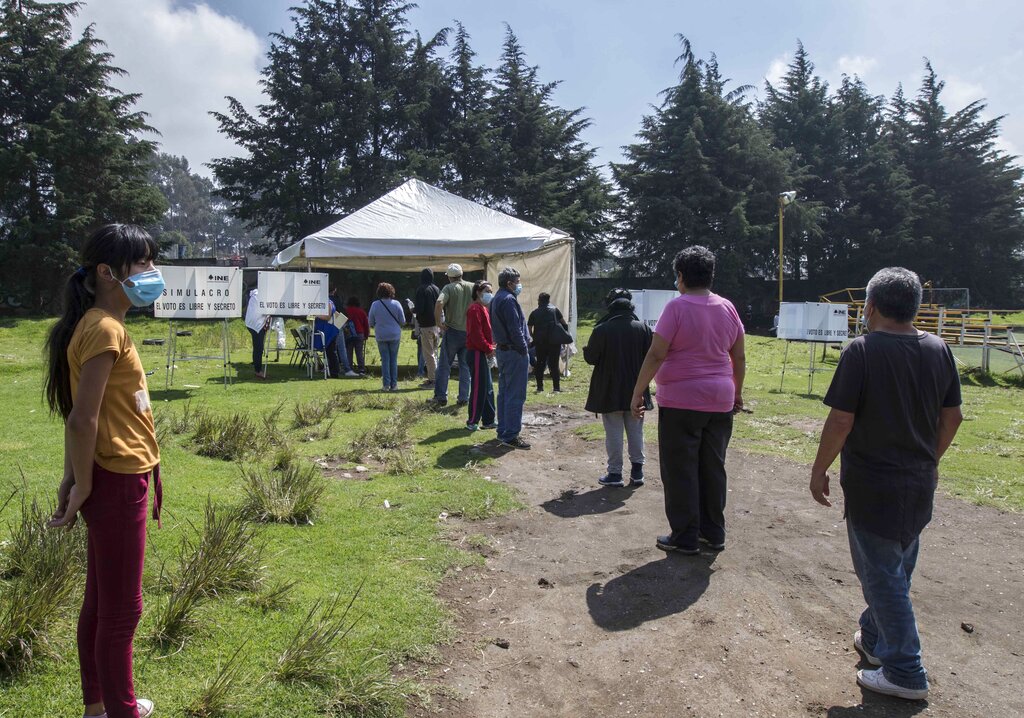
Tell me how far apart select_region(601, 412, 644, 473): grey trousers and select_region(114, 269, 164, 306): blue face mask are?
428 centimetres

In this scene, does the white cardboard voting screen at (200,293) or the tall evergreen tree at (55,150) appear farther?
the tall evergreen tree at (55,150)

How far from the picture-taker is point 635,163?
41469 mm

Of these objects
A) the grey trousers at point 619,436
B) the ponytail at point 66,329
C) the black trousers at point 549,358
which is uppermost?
the ponytail at point 66,329

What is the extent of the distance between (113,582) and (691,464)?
3285mm

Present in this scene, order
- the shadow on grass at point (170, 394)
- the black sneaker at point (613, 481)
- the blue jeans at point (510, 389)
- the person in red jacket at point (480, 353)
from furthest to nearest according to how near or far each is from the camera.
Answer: the shadow on grass at point (170, 394) → the person in red jacket at point (480, 353) → the blue jeans at point (510, 389) → the black sneaker at point (613, 481)

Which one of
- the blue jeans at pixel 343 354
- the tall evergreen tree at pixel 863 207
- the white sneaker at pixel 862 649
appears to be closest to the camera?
the white sneaker at pixel 862 649

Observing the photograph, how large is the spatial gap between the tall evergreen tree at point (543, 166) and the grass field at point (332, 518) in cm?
2740

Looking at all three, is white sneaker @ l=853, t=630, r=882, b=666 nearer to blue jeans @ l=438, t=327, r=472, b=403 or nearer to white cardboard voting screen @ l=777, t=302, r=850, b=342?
blue jeans @ l=438, t=327, r=472, b=403

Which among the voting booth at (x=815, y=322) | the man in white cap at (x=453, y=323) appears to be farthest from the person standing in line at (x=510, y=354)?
the voting booth at (x=815, y=322)

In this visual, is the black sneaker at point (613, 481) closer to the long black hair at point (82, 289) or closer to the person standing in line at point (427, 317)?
the long black hair at point (82, 289)

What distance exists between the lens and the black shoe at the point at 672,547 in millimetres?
4727

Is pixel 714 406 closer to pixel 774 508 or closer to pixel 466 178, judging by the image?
pixel 774 508

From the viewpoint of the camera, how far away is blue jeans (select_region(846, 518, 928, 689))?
10.1 feet

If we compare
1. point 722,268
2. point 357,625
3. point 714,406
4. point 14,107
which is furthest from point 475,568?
point 722,268
